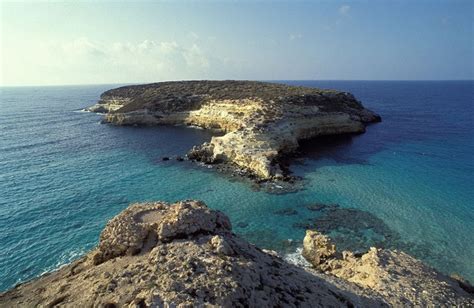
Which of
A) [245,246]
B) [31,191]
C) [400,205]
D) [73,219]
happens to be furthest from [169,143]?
[245,246]

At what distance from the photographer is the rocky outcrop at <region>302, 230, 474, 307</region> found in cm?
1825

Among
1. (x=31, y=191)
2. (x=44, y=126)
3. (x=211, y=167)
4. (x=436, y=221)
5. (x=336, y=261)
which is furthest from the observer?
(x=44, y=126)

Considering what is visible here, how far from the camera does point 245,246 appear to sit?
16.1 m

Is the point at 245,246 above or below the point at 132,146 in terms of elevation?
above

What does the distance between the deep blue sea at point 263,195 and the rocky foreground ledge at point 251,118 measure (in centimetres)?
421

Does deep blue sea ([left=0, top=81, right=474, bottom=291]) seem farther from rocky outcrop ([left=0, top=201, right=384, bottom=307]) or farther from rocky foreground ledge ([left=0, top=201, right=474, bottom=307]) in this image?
rocky outcrop ([left=0, top=201, right=384, bottom=307])

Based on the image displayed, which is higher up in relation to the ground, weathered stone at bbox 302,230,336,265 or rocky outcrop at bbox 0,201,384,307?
rocky outcrop at bbox 0,201,384,307

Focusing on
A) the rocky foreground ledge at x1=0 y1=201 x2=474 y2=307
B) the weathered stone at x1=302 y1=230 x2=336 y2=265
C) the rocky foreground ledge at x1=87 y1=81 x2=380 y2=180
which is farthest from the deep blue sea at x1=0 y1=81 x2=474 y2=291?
the rocky foreground ledge at x1=0 y1=201 x2=474 y2=307

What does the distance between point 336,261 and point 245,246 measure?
1069cm

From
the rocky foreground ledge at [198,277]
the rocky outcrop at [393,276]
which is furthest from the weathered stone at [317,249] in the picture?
the rocky foreground ledge at [198,277]

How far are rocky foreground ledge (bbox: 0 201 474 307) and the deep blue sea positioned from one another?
767cm

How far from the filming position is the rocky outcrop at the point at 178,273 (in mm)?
12148

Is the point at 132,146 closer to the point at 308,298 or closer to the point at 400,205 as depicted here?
the point at 400,205

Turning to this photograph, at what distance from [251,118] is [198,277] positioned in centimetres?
4864
